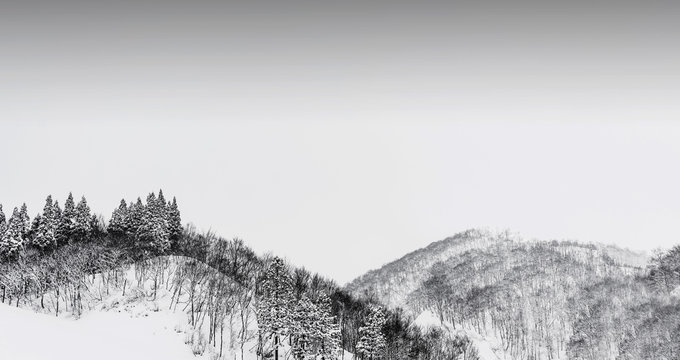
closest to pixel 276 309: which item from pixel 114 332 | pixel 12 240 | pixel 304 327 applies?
pixel 304 327

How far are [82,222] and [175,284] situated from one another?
3477 centimetres

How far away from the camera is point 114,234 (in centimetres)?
10194

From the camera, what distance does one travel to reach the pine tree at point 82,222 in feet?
320

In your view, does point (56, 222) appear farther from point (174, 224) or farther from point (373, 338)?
point (373, 338)

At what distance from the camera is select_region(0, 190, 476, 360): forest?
217 ft

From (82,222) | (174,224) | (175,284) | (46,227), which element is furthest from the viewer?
(174,224)

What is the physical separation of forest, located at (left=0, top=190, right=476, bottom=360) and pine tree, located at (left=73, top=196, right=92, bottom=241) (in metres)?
0.20

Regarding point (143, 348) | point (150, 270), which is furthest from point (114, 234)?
point (143, 348)

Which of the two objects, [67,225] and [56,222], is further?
[67,225]

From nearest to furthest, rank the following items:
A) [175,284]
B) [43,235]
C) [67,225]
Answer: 1. [175,284]
2. [43,235]
3. [67,225]

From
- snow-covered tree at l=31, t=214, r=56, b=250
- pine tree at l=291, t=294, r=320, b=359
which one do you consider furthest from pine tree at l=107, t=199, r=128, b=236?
pine tree at l=291, t=294, r=320, b=359

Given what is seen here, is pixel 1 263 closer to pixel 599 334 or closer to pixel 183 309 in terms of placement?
pixel 183 309

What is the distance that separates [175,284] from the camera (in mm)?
81938

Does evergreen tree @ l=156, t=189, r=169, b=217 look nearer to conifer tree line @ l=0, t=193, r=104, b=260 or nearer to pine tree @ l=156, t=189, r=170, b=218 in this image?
pine tree @ l=156, t=189, r=170, b=218
